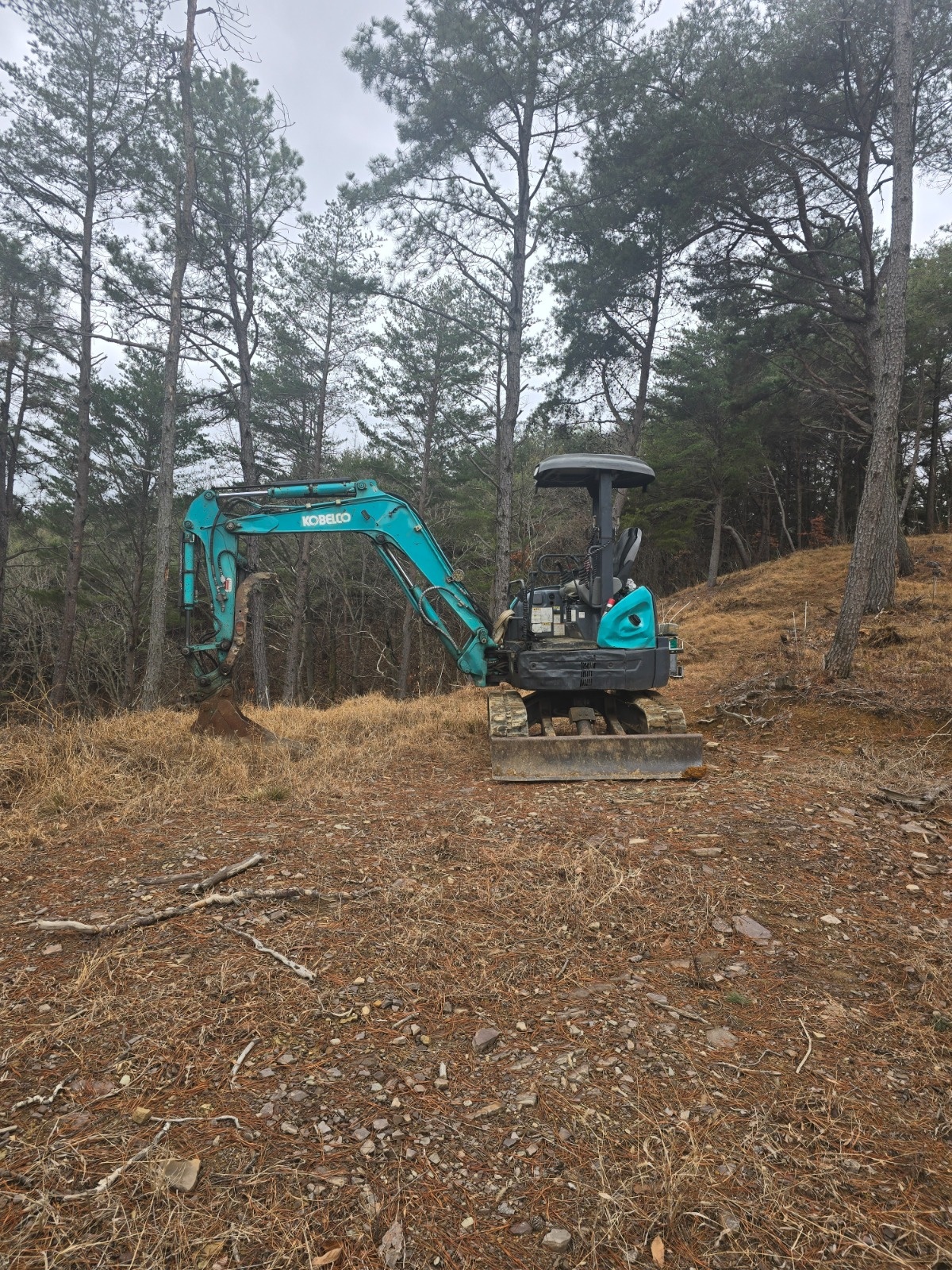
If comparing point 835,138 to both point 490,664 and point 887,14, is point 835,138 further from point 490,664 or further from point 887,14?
point 490,664

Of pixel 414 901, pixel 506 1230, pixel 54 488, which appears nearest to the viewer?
pixel 506 1230

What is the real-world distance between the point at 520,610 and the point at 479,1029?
5.05 metres

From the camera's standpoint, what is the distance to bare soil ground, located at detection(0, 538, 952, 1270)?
1756 millimetres

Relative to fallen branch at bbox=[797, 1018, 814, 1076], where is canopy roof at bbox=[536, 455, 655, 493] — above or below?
above

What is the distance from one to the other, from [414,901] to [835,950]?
1943mm

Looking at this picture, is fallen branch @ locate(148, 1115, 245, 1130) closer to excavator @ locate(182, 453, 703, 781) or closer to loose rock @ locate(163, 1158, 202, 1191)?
loose rock @ locate(163, 1158, 202, 1191)

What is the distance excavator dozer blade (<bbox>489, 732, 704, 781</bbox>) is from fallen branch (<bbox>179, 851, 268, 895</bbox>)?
2.53m

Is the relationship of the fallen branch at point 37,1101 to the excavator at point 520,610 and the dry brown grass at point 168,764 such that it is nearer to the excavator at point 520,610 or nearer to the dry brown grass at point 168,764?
the dry brown grass at point 168,764

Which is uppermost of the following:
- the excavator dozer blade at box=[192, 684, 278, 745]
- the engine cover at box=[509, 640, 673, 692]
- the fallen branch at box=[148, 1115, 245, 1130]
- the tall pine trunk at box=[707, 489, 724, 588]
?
the tall pine trunk at box=[707, 489, 724, 588]

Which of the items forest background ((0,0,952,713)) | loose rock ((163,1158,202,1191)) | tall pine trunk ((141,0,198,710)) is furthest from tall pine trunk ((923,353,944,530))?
loose rock ((163,1158,202,1191))

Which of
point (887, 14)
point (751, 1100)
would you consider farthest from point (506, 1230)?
point (887, 14)

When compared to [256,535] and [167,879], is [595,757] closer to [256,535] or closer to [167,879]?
[167,879]

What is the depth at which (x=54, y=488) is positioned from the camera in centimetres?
1761

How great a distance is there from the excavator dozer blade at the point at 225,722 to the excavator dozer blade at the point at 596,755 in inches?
97.3
